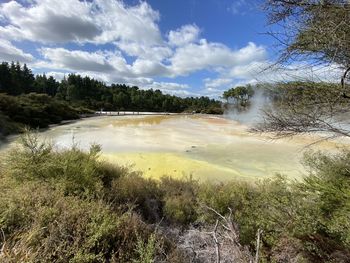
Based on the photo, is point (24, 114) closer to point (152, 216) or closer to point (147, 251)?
point (152, 216)

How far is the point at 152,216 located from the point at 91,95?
75.2m

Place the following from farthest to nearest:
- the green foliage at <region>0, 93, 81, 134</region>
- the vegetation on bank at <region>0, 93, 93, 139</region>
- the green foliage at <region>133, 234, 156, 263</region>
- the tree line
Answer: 1. the tree line
2. the green foliage at <region>0, 93, 81, 134</region>
3. the vegetation on bank at <region>0, 93, 93, 139</region>
4. the green foliage at <region>133, 234, 156, 263</region>

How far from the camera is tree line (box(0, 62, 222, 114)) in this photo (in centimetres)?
6581

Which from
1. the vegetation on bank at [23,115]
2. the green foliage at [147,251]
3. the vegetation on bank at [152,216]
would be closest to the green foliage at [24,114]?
the vegetation on bank at [23,115]

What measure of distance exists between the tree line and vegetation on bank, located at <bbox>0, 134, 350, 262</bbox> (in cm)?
5786

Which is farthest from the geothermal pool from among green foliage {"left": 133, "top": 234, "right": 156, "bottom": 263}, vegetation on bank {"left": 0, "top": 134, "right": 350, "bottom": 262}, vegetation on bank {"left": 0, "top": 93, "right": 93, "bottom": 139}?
vegetation on bank {"left": 0, "top": 93, "right": 93, "bottom": 139}

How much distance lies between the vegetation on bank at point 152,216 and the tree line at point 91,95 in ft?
190

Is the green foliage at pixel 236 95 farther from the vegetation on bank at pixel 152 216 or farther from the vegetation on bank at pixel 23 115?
the vegetation on bank at pixel 152 216

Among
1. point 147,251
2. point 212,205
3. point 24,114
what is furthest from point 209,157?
point 24,114

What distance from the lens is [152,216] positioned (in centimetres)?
723

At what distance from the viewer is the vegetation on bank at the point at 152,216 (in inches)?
150

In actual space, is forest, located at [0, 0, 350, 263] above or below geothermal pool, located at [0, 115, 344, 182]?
above

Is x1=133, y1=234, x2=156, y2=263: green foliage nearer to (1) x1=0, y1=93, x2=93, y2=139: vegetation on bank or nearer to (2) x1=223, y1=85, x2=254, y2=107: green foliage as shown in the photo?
(1) x1=0, y1=93, x2=93, y2=139: vegetation on bank

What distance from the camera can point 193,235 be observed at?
6105mm
